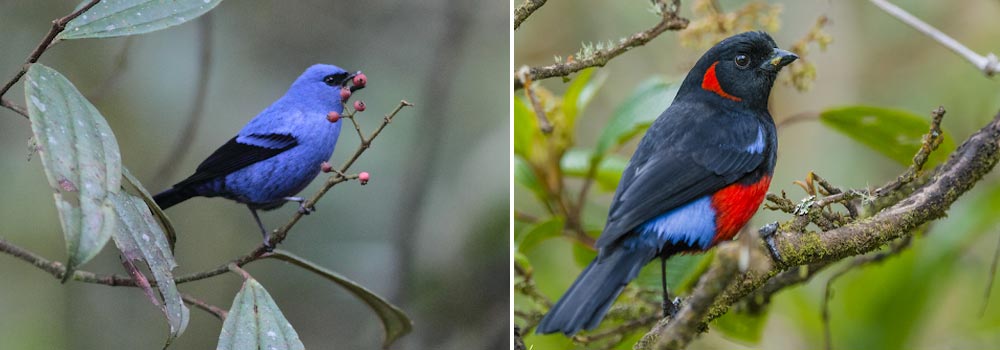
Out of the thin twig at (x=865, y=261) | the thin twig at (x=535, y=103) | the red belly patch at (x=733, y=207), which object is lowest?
the thin twig at (x=865, y=261)

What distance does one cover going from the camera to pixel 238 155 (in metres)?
1.74

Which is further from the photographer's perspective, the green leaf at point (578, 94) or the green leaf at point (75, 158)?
the green leaf at point (578, 94)

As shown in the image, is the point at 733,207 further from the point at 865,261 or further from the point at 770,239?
the point at 865,261

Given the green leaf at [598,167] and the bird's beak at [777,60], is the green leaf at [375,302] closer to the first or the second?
the green leaf at [598,167]

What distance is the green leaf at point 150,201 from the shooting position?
4.79 feet

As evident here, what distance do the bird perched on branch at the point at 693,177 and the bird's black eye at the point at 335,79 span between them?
0.64 meters

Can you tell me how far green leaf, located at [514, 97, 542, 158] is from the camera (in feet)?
6.61

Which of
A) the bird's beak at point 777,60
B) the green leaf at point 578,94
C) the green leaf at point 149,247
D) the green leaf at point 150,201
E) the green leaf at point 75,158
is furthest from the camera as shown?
the green leaf at point 578,94

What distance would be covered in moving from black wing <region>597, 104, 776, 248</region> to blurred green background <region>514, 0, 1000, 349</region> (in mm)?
311

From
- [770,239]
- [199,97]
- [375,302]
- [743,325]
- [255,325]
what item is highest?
[199,97]

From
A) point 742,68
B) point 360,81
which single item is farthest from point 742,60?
point 360,81

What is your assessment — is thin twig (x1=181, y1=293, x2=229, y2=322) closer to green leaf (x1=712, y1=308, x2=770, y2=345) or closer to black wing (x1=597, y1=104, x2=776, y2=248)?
black wing (x1=597, y1=104, x2=776, y2=248)

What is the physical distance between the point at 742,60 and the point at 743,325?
2.58 ft

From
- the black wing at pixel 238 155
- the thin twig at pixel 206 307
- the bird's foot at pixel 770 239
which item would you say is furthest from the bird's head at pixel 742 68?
the thin twig at pixel 206 307
